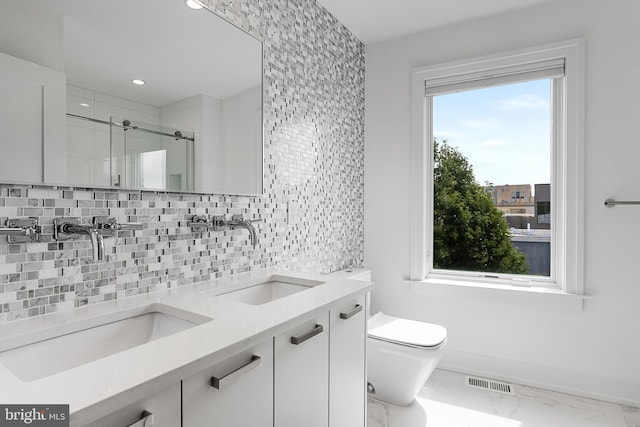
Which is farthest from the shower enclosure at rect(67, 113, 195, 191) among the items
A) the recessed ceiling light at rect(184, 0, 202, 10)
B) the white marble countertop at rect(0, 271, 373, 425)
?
the recessed ceiling light at rect(184, 0, 202, 10)

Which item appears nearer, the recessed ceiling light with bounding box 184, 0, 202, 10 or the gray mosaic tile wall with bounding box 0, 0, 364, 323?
the gray mosaic tile wall with bounding box 0, 0, 364, 323

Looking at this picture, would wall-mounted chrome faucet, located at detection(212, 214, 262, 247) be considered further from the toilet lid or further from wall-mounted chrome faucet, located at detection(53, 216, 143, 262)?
the toilet lid

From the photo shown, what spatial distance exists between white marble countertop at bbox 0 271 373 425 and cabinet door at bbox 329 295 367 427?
0.11m

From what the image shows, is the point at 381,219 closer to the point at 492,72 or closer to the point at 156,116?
the point at 492,72

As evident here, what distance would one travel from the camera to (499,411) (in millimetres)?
2061

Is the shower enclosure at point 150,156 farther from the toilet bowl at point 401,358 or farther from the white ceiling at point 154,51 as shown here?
the toilet bowl at point 401,358

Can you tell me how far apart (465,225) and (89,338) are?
2.37 metres

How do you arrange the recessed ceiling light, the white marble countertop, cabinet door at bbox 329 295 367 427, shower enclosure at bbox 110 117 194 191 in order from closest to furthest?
the white marble countertop < shower enclosure at bbox 110 117 194 191 < cabinet door at bbox 329 295 367 427 < the recessed ceiling light

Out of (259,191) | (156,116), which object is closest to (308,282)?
(259,191)

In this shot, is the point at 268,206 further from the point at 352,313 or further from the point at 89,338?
the point at 89,338

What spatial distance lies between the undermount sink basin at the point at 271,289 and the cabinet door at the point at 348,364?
0.19 metres

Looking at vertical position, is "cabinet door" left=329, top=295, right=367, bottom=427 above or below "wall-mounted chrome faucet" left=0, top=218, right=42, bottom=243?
below

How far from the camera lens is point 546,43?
227 cm

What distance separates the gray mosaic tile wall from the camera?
1.04 meters
